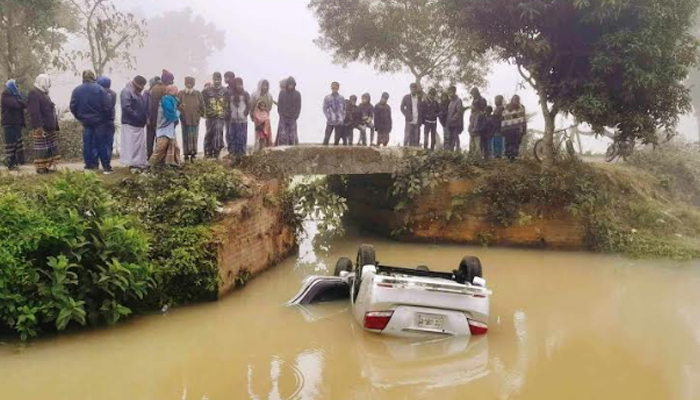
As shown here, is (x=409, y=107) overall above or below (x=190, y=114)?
above

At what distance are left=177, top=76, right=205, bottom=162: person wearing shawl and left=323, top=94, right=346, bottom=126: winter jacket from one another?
352cm

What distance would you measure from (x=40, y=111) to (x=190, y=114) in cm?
267

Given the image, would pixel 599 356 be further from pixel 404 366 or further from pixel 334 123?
pixel 334 123

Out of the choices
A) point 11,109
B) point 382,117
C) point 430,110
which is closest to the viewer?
point 11,109

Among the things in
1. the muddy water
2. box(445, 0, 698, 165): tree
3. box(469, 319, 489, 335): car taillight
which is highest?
box(445, 0, 698, 165): tree

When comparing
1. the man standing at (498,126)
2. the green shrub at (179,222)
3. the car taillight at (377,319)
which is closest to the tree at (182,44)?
the man standing at (498,126)

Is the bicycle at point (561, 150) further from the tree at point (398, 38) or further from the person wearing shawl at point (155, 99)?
the person wearing shawl at point (155, 99)

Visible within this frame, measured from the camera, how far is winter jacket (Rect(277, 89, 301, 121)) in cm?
1378

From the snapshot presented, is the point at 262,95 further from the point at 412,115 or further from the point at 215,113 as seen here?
the point at 412,115

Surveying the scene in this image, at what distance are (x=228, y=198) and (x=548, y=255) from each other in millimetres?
7140

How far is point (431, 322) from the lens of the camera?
23.4 feet

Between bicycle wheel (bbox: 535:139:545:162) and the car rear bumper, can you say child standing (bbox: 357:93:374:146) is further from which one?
the car rear bumper

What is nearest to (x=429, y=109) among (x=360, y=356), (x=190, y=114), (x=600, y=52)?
(x=600, y=52)

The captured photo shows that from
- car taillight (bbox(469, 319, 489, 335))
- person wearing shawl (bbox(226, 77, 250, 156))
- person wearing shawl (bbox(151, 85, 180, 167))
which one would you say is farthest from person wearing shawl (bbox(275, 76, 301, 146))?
car taillight (bbox(469, 319, 489, 335))
